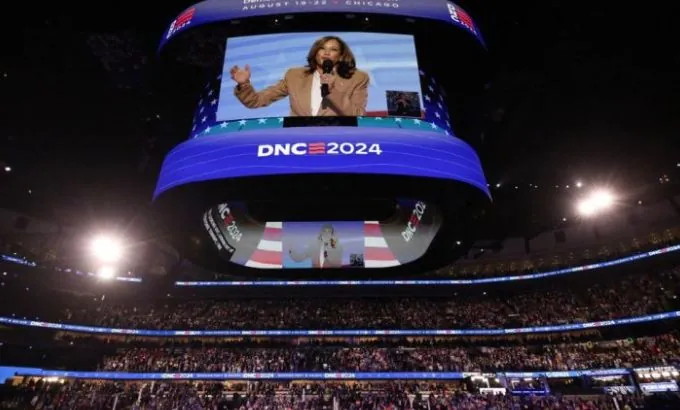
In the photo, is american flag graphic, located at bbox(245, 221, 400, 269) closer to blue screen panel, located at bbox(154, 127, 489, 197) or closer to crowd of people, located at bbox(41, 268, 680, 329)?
blue screen panel, located at bbox(154, 127, 489, 197)

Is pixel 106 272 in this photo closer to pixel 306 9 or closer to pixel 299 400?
pixel 299 400

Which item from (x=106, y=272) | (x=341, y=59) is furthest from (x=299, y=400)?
(x=341, y=59)

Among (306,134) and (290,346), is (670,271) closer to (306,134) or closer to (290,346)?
(290,346)

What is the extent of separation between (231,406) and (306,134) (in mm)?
22910

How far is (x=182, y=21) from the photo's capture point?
9070 millimetres

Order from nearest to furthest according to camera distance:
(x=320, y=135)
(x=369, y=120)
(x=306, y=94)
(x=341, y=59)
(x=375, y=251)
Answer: (x=320, y=135) → (x=369, y=120) → (x=306, y=94) → (x=341, y=59) → (x=375, y=251)

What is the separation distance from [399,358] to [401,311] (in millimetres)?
5704

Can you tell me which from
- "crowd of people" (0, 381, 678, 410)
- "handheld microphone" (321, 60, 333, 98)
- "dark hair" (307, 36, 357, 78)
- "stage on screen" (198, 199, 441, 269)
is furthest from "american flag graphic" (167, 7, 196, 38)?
"crowd of people" (0, 381, 678, 410)

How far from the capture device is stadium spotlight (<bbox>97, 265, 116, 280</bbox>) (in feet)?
108

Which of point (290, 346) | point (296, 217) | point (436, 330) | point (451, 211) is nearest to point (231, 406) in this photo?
point (290, 346)

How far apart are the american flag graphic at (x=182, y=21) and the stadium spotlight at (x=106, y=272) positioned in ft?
98.1

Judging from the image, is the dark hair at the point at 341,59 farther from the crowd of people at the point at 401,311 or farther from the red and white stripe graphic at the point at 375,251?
the crowd of people at the point at 401,311

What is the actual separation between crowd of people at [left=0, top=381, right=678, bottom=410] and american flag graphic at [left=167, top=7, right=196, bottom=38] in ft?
70.6

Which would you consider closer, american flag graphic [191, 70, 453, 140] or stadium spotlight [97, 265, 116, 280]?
american flag graphic [191, 70, 453, 140]
